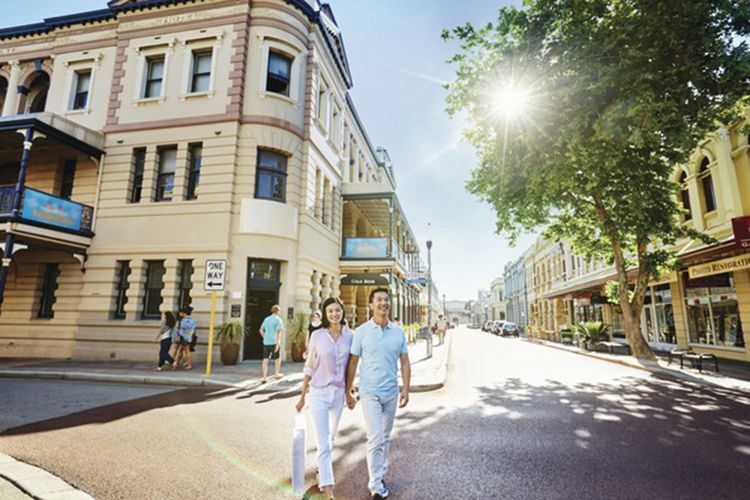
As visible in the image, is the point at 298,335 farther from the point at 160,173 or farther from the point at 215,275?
the point at 160,173

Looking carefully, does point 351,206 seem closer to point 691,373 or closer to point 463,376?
point 463,376

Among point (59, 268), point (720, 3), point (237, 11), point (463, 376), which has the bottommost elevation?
point (463, 376)

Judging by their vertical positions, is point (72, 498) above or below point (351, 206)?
below

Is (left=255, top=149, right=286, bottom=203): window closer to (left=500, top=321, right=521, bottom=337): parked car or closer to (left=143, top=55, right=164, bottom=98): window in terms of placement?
(left=143, top=55, right=164, bottom=98): window

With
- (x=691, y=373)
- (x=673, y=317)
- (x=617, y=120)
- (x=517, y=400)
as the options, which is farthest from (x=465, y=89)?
(x=673, y=317)

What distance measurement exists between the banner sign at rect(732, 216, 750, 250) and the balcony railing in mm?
21422

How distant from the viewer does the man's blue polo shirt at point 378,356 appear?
136 inches

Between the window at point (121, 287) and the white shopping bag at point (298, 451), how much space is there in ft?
42.7

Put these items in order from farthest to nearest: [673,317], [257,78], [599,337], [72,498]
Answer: [599,337] < [673,317] < [257,78] < [72,498]

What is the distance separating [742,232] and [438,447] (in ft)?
40.8

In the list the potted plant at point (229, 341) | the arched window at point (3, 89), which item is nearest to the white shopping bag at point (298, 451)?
the potted plant at point (229, 341)

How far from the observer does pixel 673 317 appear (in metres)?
18.9

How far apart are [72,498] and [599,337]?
78.0 ft

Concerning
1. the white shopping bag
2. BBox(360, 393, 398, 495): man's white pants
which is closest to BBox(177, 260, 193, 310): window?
the white shopping bag
